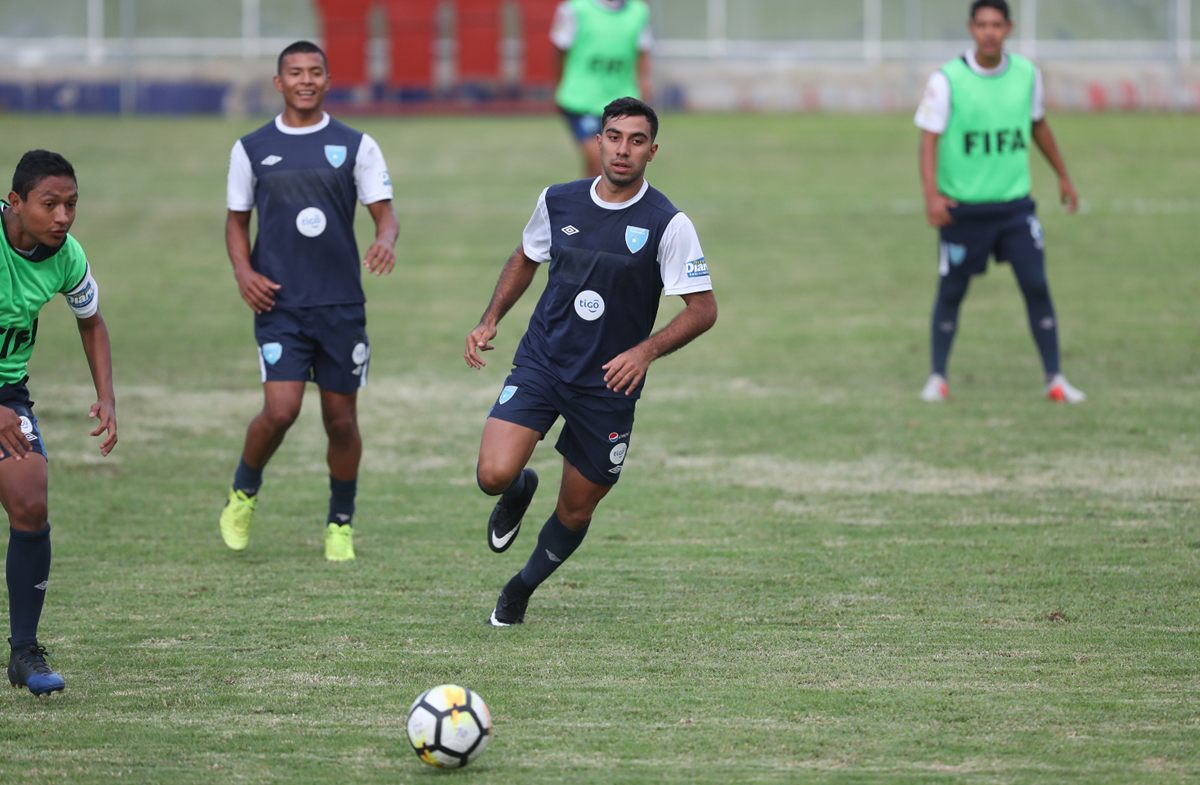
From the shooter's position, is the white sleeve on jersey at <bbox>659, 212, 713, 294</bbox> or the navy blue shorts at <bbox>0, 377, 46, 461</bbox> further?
the white sleeve on jersey at <bbox>659, 212, 713, 294</bbox>

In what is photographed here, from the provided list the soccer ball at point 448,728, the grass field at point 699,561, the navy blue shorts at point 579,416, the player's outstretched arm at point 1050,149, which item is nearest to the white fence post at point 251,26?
the grass field at point 699,561

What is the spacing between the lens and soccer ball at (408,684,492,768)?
161 inches

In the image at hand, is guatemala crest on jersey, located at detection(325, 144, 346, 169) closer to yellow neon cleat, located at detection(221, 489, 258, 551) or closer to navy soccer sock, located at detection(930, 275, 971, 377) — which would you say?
yellow neon cleat, located at detection(221, 489, 258, 551)

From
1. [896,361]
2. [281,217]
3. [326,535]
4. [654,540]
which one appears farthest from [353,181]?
[896,361]

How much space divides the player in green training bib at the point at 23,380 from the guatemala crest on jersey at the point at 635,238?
2.00m

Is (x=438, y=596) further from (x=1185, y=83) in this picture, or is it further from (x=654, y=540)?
(x=1185, y=83)

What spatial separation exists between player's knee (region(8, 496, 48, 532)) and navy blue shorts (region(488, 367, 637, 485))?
5.55ft

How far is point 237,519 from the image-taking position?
667 cm

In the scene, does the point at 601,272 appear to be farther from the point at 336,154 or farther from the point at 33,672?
the point at 33,672

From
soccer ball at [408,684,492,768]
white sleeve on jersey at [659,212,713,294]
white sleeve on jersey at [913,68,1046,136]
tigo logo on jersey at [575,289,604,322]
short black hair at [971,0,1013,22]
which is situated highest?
short black hair at [971,0,1013,22]

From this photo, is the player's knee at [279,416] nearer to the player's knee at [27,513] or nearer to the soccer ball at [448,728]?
the player's knee at [27,513]

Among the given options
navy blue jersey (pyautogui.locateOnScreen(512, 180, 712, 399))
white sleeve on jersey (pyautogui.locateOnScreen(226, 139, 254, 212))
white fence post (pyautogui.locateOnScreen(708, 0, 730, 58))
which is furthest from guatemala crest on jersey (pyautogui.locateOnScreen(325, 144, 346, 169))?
white fence post (pyautogui.locateOnScreen(708, 0, 730, 58))

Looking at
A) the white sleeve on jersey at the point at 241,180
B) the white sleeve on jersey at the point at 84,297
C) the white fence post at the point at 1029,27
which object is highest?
the white fence post at the point at 1029,27

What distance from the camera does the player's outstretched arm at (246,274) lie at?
21.1ft
